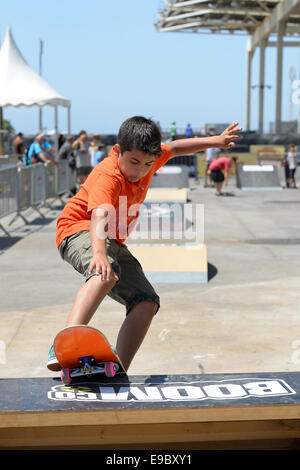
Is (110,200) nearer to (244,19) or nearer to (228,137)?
(228,137)

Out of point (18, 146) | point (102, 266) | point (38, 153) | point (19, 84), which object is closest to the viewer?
point (102, 266)

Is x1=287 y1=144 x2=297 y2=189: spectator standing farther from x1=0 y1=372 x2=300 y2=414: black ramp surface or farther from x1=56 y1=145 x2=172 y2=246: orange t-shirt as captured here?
x1=0 y1=372 x2=300 y2=414: black ramp surface

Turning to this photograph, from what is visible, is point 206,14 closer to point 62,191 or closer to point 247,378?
point 62,191

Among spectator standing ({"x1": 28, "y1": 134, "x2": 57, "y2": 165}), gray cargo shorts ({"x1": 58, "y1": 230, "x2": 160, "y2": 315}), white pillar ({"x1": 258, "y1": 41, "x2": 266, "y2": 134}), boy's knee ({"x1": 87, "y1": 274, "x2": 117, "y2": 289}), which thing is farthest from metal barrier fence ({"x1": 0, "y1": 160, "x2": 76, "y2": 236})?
white pillar ({"x1": 258, "y1": 41, "x2": 266, "y2": 134})

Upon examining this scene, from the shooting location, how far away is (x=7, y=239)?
11.7 m

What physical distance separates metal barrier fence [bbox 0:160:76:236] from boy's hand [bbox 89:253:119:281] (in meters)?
8.89

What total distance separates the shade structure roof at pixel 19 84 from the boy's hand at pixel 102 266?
56.1 ft

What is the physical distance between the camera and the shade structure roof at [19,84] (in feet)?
63.9

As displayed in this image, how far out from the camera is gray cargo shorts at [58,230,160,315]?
338 centimetres

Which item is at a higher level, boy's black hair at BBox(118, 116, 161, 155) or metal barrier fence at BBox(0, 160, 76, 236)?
boy's black hair at BBox(118, 116, 161, 155)

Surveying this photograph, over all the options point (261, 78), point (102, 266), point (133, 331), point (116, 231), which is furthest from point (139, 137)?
point (261, 78)

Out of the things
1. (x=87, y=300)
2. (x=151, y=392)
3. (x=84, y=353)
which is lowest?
(x=151, y=392)

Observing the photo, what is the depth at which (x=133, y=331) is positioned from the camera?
136 inches

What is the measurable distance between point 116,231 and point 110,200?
250mm
